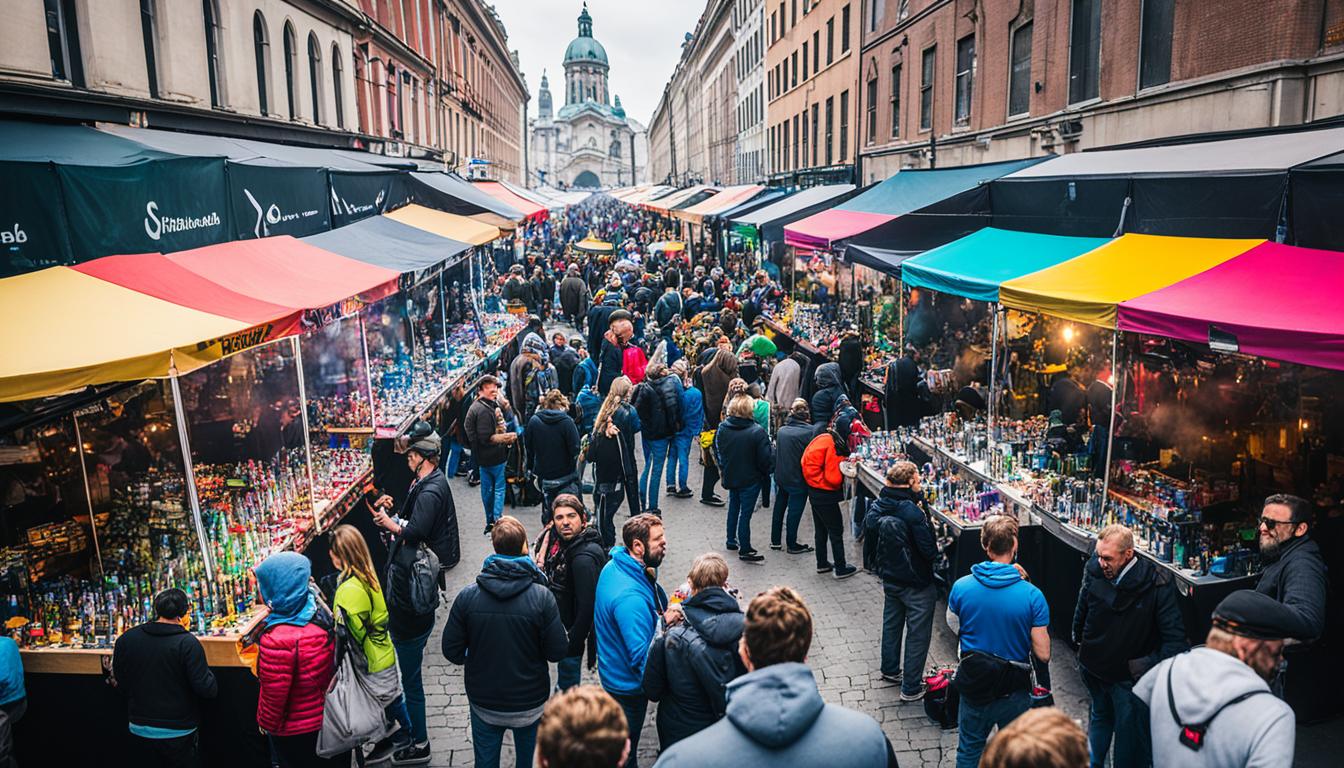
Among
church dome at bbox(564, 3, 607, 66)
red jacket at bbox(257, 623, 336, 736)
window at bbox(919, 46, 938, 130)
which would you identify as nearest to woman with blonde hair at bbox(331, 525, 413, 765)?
red jacket at bbox(257, 623, 336, 736)

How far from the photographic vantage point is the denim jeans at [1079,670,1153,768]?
16.1 feet

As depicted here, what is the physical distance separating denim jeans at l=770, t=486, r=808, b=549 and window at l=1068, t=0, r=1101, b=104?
7.74 meters

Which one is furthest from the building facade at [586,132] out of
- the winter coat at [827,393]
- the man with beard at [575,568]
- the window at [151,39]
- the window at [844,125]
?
the man with beard at [575,568]

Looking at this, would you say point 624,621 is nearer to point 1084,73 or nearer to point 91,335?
point 91,335

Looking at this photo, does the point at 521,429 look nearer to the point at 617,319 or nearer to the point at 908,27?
the point at 617,319

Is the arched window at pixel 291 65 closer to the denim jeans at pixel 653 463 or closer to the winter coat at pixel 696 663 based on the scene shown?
the denim jeans at pixel 653 463

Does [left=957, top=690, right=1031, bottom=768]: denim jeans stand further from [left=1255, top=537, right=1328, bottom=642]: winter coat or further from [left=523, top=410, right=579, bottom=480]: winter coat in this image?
[left=523, top=410, right=579, bottom=480]: winter coat

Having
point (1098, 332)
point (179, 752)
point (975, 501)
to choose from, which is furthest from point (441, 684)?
point (1098, 332)

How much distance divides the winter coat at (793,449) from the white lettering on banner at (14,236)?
663 cm

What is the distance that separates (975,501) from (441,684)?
472 centimetres

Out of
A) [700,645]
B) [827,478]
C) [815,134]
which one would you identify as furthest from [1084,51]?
[815,134]

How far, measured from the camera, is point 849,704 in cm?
627

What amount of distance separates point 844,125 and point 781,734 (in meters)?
26.0

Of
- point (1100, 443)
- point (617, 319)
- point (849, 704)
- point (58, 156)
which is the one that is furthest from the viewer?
point (617, 319)
